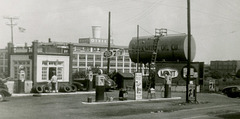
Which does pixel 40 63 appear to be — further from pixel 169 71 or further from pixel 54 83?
pixel 169 71

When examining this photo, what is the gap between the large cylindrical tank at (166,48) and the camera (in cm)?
3950

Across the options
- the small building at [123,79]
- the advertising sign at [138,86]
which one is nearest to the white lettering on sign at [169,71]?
the small building at [123,79]

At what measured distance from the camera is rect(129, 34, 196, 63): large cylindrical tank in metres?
39.5

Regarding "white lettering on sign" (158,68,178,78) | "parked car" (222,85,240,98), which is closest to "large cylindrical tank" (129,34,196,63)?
"white lettering on sign" (158,68,178,78)

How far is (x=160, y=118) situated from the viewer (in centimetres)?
1612

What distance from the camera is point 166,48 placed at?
40.9m

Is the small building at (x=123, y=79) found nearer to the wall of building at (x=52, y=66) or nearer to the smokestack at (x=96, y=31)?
the wall of building at (x=52, y=66)

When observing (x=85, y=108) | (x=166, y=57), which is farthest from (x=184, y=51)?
(x=85, y=108)

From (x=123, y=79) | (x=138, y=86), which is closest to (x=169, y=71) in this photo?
(x=123, y=79)

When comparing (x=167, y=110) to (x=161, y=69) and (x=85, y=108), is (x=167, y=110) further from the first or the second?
(x=161, y=69)

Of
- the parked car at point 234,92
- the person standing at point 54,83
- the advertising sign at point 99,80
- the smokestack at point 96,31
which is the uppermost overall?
the smokestack at point 96,31

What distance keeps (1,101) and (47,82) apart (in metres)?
9.57

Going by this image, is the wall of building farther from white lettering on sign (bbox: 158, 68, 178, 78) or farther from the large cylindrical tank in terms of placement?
white lettering on sign (bbox: 158, 68, 178, 78)

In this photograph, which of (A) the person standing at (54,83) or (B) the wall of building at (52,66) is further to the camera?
(B) the wall of building at (52,66)
